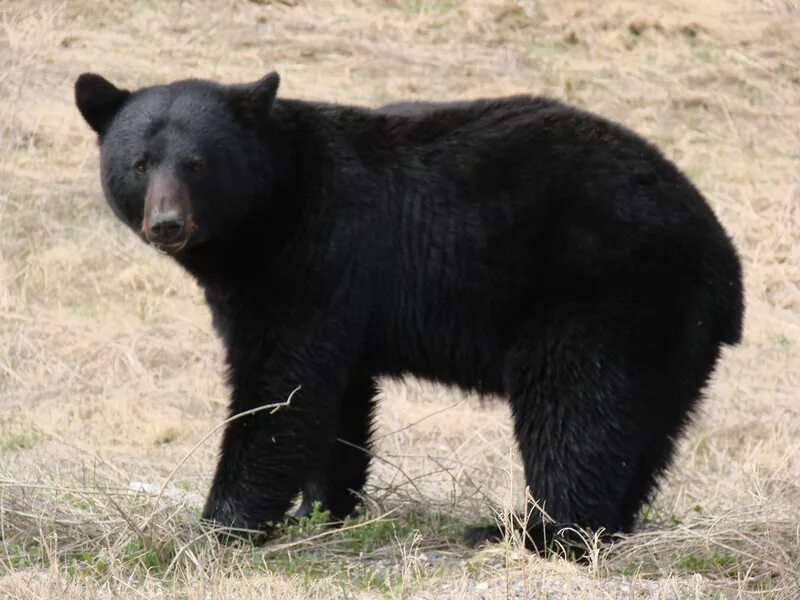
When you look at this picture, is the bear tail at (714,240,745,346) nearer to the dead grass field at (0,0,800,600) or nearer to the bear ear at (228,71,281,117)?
the dead grass field at (0,0,800,600)

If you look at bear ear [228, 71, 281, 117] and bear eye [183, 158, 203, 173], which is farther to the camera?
bear ear [228, 71, 281, 117]

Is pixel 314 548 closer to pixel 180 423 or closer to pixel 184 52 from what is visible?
pixel 180 423

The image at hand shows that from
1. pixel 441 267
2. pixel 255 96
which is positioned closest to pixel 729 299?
pixel 441 267

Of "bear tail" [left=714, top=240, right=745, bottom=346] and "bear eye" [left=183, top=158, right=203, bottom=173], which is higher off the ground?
"bear eye" [left=183, top=158, right=203, bottom=173]

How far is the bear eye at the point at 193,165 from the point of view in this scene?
578 cm

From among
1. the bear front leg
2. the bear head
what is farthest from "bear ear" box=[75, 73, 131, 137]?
the bear front leg

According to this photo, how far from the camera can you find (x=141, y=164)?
580 centimetres

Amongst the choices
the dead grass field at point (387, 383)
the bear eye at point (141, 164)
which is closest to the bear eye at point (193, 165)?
the bear eye at point (141, 164)

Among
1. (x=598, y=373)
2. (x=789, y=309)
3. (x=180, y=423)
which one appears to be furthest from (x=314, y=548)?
(x=789, y=309)

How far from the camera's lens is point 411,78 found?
48.3 feet

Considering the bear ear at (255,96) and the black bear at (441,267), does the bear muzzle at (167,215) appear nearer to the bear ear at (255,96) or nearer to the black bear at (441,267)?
the black bear at (441,267)

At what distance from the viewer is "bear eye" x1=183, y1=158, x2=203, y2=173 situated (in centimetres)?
578

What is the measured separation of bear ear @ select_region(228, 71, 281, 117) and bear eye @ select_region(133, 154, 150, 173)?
0.45m

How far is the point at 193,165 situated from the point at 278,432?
1145 mm
